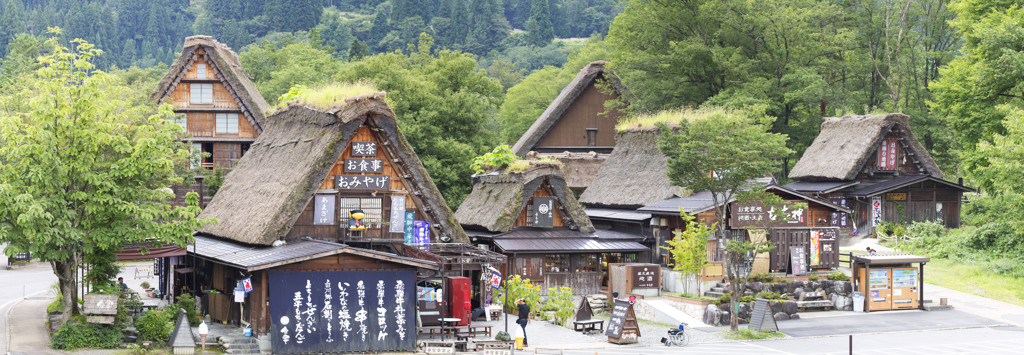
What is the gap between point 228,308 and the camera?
96.7ft

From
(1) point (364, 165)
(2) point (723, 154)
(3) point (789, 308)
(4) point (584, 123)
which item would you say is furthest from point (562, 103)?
(1) point (364, 165)

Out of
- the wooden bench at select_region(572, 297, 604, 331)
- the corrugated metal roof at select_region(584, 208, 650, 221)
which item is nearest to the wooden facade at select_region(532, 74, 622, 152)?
the corrugated metal roof at select_region(584, 208, 650, 221)

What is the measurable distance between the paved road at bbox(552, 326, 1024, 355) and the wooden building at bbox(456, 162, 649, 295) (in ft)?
35.4

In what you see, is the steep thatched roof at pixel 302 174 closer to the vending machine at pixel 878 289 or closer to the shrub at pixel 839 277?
the shrub at pixel 839 277

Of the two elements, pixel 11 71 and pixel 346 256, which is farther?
pixel 11 71

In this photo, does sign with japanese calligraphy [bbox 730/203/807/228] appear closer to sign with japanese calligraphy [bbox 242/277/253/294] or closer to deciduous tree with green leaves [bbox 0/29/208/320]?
sign with japanese calligraphy [bbox 242/277/253/294]

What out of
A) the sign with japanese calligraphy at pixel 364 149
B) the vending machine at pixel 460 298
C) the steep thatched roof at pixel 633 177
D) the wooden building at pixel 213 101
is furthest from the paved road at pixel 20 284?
the steep thatched roof at pixel 633 177

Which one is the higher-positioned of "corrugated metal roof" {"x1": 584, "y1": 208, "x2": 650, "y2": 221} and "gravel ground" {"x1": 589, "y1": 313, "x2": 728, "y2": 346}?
"corrugated metal roof" {"x1": 584, "y1": 208, "x2": 650, "y2": 221}

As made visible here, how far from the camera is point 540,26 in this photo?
543ft

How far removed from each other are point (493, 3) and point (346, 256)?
461 ft

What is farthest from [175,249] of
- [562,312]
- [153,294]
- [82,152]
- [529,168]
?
[529,168]

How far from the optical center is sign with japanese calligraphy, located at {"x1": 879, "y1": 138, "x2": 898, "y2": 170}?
50062 millimetres

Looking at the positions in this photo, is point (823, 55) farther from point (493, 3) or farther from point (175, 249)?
point (493, 3)

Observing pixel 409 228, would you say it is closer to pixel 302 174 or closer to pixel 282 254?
pixel 302 174
